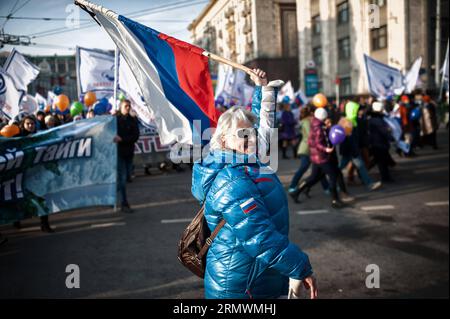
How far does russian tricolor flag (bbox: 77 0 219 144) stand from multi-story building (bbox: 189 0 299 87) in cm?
14

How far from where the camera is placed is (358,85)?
21.0 metres

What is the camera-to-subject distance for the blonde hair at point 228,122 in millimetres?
1625

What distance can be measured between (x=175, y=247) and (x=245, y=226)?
3745 mm

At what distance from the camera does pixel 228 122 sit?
64.8 inches

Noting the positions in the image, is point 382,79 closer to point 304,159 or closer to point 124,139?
point 304,159

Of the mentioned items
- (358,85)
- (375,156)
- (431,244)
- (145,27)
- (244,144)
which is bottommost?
(431,244)

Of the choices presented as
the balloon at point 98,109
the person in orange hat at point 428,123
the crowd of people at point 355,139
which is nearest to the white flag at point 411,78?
the crowd of people at point 355,139

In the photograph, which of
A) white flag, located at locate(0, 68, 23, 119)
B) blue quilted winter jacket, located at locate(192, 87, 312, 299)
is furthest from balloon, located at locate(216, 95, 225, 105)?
blue quilted winter jacket, located at locate(192, 87, 312, 299)

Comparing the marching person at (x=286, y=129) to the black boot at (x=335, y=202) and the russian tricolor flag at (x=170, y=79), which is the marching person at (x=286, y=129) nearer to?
the black boot at (x=335, y=202)

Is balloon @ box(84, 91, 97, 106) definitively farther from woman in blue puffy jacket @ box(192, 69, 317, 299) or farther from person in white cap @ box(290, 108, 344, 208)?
woman in blue puffy jacket @ box(192, 69, 317, 299)

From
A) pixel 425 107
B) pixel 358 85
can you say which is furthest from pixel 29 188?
pixel 358 85

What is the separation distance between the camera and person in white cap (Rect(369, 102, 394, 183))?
8.91m
